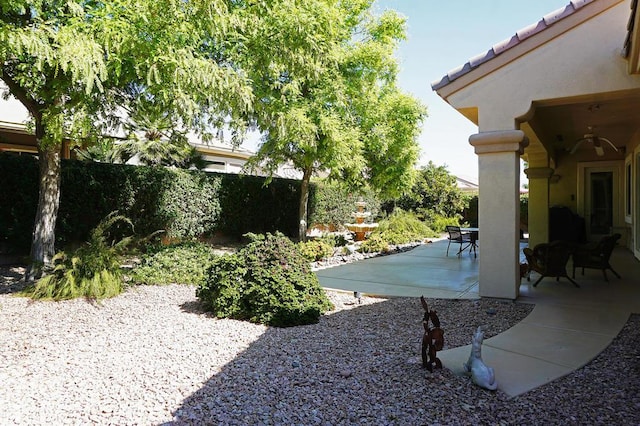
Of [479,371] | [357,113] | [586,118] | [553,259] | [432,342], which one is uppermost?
[357,113]

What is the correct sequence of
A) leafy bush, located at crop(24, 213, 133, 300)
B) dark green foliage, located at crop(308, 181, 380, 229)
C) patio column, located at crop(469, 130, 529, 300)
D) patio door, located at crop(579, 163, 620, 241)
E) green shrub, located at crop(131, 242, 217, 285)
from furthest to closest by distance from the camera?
dark green foliage, located at crop(308, 181, 380, 229) < patio door, located at crop(579, 163, 620, 241) < green shrub, located at crop(131, 242, 217, 285) < patio column, located at crop(469, 130, 529, 300) < leafy bush, located at crop(24, 213, 133, 300)

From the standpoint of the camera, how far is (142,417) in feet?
9.37

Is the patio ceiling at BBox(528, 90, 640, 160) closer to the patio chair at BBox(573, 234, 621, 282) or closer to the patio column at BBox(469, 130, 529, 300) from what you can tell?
the patio column at BBox(469, 130, 529, 300)

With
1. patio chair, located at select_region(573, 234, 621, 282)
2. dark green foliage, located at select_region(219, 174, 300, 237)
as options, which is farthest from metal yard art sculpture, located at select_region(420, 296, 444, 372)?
dark green foliage, located at select_region(219, 174, 300, 237)

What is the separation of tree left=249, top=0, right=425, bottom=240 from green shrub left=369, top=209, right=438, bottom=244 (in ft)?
7.05

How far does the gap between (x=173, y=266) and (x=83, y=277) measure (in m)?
1.82

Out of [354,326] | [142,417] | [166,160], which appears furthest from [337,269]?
[166,160]

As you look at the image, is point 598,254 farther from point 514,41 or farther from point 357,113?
point 357,113

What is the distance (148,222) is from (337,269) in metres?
5.51

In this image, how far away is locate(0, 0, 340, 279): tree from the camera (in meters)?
4.50

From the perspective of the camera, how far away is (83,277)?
6.31 metres

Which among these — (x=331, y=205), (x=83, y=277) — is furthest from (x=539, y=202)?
(x=83, y=277)

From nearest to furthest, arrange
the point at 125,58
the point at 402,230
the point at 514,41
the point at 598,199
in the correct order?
the point at 125,58, the point at 514,41, the point at 598,199, the point at 402,230

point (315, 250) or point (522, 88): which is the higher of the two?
point (522, 88)
